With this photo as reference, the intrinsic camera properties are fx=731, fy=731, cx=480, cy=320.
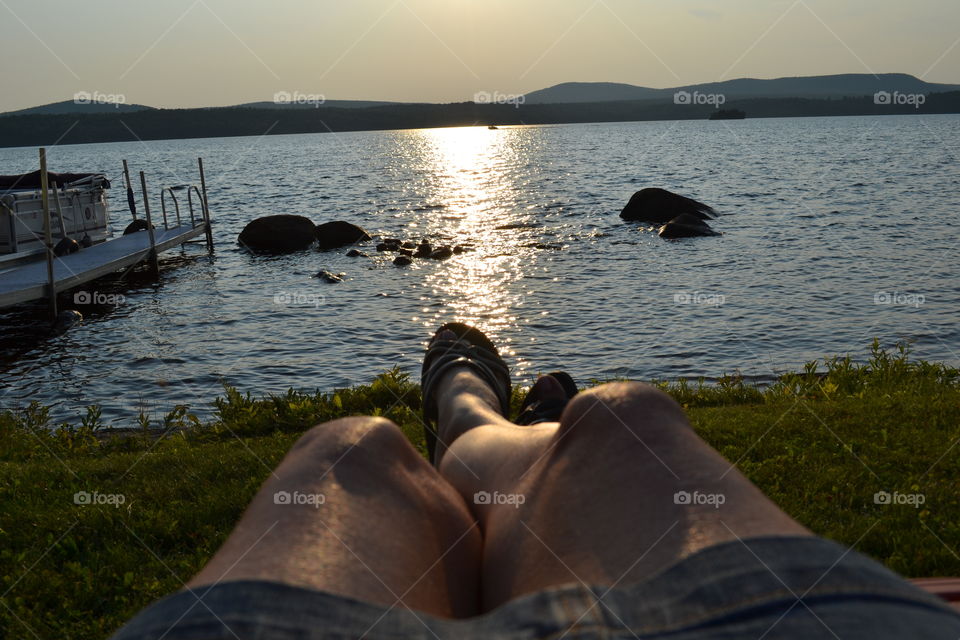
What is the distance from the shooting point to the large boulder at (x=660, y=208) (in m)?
30.2

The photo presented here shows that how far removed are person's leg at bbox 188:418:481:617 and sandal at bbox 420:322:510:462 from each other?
5.67 ft

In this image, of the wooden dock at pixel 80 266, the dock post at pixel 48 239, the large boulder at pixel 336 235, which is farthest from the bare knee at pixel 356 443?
the large boulder at pixel 336 235

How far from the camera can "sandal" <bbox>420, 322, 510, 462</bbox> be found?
387cm

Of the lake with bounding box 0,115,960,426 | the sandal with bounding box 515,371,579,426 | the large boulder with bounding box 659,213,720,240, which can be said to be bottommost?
the lake with bounding box 0,115,960,426

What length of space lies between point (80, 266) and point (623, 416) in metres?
18.7

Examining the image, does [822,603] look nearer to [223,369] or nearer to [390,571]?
[390,571]

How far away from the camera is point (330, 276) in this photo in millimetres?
22125

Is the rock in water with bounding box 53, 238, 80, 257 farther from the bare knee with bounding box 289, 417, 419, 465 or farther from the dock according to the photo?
the bare knee with bounding box 289, 417, 419, 465

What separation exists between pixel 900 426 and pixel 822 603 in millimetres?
5008

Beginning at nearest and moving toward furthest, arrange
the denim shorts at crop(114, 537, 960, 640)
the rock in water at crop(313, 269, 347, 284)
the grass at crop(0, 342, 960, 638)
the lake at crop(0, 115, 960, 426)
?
the denim shorts at crop(114, 537, 960, 640), the grass at crop(0, 342, 960, 638), the lake at crop(0, 115, 960, 426), the rock in water at crop(313, 269, 347, 284)

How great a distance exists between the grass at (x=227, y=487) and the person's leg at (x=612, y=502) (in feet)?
7.30

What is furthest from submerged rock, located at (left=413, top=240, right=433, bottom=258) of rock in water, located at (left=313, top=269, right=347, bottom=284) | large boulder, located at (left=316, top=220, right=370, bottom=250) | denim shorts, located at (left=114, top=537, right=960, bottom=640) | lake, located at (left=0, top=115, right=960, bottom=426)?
denim shorts, located at (left=114, top=537, right=960, bottom=640)

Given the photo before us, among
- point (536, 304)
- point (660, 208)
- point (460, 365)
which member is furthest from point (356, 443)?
point (660, 208)

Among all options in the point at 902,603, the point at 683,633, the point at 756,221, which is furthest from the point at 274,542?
the point at 756,221
